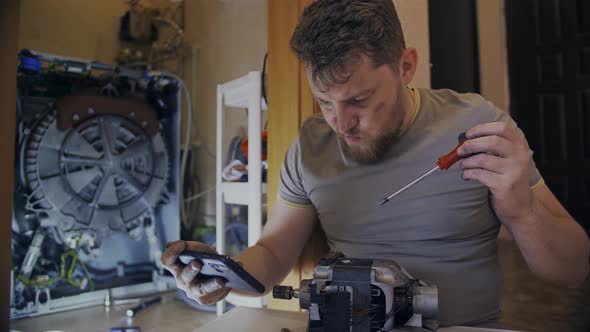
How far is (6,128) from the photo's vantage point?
A: 72 cm

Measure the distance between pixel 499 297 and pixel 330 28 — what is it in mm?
532

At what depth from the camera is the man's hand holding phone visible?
55 centimetres

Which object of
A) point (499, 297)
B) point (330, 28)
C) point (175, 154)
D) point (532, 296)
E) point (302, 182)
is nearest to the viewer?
point (330, 28)

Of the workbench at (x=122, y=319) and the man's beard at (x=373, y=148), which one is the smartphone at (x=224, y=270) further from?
the workbench at (x=122, y=319)

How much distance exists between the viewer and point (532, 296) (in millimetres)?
1081

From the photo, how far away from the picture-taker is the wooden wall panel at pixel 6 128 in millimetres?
711

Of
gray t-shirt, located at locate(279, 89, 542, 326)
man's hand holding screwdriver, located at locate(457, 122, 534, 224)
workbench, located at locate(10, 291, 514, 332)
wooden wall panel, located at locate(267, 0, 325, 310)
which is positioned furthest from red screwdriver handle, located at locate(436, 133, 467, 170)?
workbench, located at locate(10, 291, 514, 332)

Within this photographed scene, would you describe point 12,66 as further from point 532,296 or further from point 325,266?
point 532,296

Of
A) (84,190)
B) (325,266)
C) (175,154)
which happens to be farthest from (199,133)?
(325,266)

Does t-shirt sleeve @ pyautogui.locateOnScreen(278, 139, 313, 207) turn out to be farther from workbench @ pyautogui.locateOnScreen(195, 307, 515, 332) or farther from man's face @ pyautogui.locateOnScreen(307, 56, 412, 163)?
workbench @ pyautogui.locateOnScreen(195, 307, 515, 332)

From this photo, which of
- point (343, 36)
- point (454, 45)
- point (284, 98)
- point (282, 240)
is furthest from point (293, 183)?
point (454, 45)

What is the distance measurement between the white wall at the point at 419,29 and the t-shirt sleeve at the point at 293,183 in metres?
0.33

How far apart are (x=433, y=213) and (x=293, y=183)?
277 mm

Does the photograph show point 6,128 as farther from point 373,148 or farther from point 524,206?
point 524,206
